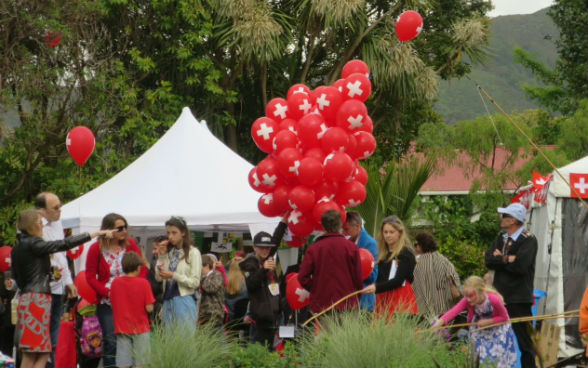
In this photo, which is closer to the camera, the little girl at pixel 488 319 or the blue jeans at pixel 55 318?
the little girl at pixel 488 319

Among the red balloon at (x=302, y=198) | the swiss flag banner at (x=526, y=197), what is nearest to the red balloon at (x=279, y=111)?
the red balloon at (x=302, y=198)

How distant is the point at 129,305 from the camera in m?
8.31

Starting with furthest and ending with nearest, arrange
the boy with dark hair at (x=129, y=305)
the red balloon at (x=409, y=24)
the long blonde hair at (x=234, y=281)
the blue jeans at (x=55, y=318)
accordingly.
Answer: the red balloon at (x=409, y=24) < the long blonde hair at (x=234, y=281) < the boy with dark hair at (x=129, y=305) < the blue jeans at (x=55, y=318)

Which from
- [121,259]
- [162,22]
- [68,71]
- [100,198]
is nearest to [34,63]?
[68,71]

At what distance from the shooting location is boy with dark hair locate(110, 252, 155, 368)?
27.2 feet

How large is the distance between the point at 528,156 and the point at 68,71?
11.3 meters

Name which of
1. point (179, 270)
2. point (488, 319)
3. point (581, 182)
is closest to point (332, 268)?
point (488, 319)

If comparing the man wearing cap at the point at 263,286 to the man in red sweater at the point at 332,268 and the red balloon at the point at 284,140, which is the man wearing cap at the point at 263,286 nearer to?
the red balloon at the point at 284,140

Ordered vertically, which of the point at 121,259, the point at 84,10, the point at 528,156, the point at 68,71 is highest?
the point at 84,10

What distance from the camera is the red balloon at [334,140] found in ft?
29.7

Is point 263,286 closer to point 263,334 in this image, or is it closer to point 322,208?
point 263,334

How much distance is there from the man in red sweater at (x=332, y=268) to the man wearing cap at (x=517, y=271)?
85.8 inches

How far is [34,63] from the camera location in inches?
705

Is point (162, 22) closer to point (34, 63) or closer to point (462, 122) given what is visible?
point (34, 63)
